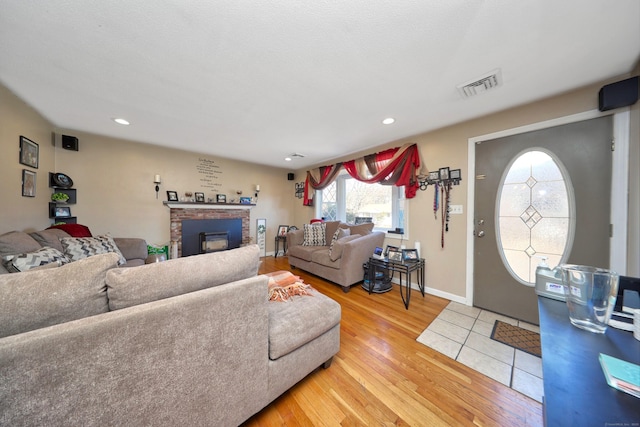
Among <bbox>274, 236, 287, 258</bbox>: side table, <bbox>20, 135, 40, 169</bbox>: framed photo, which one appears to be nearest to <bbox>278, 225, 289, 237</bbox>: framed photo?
<bbox>274, 236, 287, 258</bbox>: side table

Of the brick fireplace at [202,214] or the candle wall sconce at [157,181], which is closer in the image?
the candle wall sconce at [157,181]

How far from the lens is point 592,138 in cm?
178

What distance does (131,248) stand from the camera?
8.88ft

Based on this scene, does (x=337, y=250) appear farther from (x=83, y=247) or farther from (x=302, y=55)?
(x=83, y=247)

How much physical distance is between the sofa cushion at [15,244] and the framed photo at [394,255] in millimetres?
3391

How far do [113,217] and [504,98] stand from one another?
5355 millimetres

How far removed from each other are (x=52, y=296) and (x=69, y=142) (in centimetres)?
357

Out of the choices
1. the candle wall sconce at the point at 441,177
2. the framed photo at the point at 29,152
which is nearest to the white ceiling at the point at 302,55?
the framed photo at the point at 29,152

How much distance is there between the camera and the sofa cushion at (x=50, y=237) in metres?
1.87

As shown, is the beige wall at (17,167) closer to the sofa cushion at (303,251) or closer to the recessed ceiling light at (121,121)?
the recessed ceiling light at (121,121)

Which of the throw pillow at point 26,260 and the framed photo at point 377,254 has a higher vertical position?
the throw pillow at point 26,260

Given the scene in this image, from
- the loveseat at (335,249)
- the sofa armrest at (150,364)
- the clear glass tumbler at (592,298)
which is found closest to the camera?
the sofa armrest at (150,364)

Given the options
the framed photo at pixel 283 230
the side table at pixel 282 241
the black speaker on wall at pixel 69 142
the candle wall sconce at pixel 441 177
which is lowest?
the side table at pixel 282 241

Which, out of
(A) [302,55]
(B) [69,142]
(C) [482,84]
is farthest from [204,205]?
(C) [482,84]
